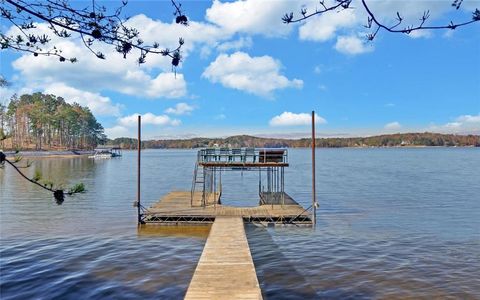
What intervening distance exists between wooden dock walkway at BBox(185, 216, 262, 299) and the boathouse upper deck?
881 centimetres

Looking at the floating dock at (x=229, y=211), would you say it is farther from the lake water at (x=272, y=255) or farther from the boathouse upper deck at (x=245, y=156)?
the lake water at (x=272, y=255)

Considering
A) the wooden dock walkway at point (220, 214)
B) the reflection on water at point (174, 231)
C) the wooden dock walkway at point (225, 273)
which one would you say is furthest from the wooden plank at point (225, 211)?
the wooden dock walkway at point (225, 273)

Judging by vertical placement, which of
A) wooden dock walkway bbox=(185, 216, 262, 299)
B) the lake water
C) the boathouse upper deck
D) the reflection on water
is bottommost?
the lake water

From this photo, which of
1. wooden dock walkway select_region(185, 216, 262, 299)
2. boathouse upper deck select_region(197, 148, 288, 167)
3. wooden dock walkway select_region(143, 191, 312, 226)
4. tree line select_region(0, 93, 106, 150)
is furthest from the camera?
tree line select_region(0, 93, 106, 150)

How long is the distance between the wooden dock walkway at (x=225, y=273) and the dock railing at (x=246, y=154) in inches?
375

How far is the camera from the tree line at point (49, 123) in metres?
118

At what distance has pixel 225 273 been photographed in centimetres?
984

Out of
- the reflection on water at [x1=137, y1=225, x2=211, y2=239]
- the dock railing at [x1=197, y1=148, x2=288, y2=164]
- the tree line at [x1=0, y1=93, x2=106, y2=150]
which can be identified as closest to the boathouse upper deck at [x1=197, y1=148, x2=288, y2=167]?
the dock railing at [x1=197, y1=148, x2=288, y2=164]

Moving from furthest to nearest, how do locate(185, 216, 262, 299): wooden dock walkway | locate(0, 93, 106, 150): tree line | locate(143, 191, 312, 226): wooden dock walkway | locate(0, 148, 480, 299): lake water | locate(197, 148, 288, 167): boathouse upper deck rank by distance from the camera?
locate(0, 93, 106, 150): tree line, locate(197, 148, 288, 167): boathouse upper deck, locate(143, 191, 312, 226): wooden dock walkway, locate(0, 148, 480, 299): lake water, locate(185, 216, 262, 299): wooden dock walkway

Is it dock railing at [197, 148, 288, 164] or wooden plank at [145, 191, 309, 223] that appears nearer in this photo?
wooden plank at [145, 191, 309, 223]

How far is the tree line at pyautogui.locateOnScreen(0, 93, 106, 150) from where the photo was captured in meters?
118

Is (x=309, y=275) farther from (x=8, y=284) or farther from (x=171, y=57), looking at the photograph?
(x=171, y=57)

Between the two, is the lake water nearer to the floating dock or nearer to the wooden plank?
the floating dock

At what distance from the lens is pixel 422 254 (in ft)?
55.7
